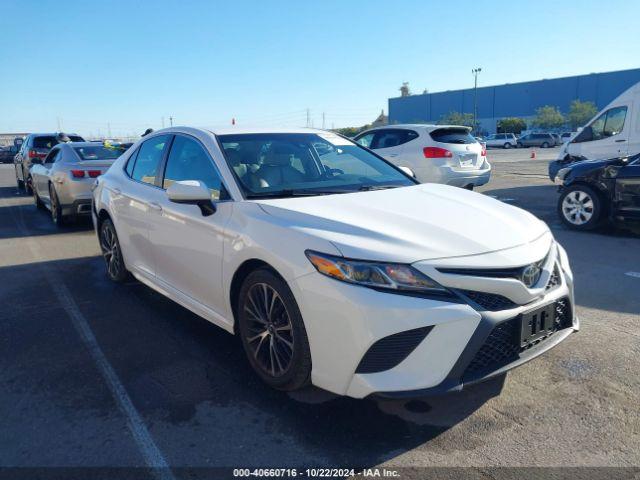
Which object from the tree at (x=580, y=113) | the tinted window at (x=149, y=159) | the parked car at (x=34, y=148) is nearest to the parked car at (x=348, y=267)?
the tinted window at (x=149, y=159)

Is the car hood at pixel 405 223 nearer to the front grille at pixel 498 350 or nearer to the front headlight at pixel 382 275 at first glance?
the front headlight at pixel 382 275

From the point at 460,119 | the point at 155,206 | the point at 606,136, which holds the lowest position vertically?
the point at 155,206

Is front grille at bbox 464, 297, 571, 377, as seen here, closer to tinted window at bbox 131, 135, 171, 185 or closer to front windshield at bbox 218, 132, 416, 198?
front windshield at bbox 218, 132, 416, 198

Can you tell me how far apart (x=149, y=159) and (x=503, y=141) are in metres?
50.2

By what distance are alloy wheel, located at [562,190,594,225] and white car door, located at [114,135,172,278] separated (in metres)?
6.30

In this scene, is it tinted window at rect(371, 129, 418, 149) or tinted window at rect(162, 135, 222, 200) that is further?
tinted window at rect(371, 129, 418, 149)

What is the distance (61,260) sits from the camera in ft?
22.5

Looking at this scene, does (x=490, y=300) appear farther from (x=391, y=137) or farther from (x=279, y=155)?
(x=391, y=137)

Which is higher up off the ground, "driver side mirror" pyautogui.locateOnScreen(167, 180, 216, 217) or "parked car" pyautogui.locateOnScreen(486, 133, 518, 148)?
"parked car" pyautogui.locateOnScreen(486, 133, 518, 148)

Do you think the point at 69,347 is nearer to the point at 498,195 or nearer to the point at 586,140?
the point at 498,195

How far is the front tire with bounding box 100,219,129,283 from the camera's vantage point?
5.37 m

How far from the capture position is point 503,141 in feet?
165

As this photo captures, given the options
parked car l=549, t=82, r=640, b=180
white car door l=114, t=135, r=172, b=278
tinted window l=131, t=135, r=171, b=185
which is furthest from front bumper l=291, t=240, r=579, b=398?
parked car l=549, t=82, r=640, b=180

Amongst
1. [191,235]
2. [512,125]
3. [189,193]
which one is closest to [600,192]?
[191,235]
